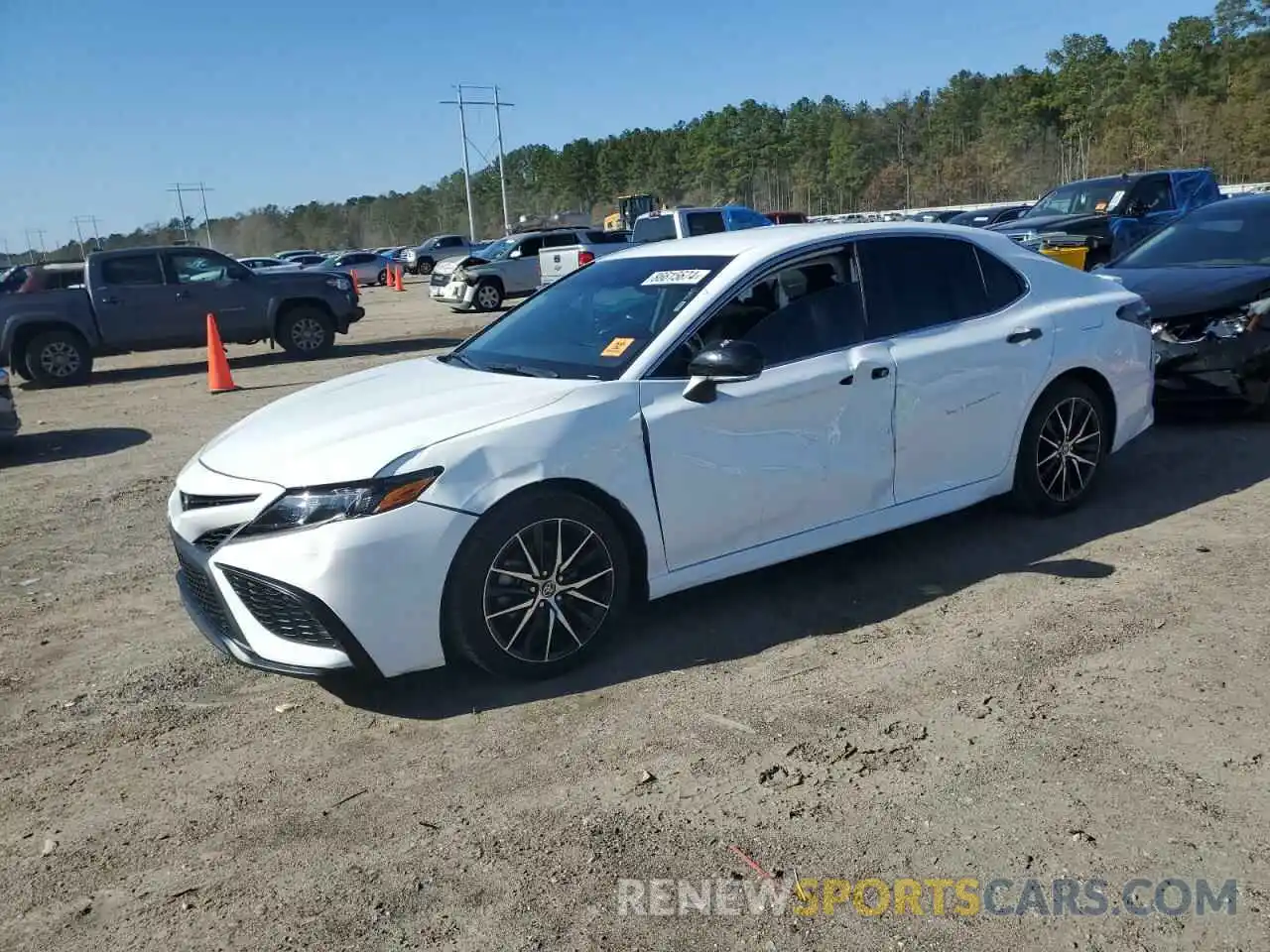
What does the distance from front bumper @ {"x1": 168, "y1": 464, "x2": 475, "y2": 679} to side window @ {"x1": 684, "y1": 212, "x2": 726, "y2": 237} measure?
17890 millimetres

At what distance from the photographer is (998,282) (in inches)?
217

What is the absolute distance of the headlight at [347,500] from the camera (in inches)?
146

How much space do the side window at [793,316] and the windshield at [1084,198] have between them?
12308 millimetres

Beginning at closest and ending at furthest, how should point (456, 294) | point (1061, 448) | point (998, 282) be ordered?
point (998, 282)
point (1061, 448)
point (456, 294)

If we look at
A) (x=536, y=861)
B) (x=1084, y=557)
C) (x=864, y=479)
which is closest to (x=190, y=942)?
(x=536, y=861)

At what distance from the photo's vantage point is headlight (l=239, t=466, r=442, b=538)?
12.2ft

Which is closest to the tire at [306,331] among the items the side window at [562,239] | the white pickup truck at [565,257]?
the white pickup truck at [565,257]

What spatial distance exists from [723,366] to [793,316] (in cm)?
74

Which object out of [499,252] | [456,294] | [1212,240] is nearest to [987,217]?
[499,252]

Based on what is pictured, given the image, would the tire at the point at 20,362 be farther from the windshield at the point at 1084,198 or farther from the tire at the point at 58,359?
the windshield at the point at 1084,198

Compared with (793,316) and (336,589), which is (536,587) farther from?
(793,316)

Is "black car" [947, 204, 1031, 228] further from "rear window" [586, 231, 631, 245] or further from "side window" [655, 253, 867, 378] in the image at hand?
"side window" [655, 253, 867, 378]

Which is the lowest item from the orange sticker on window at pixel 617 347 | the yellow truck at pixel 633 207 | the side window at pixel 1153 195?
the orange sticker on window at pixel 617 347

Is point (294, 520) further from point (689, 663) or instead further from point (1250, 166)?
point (1250, 166)
